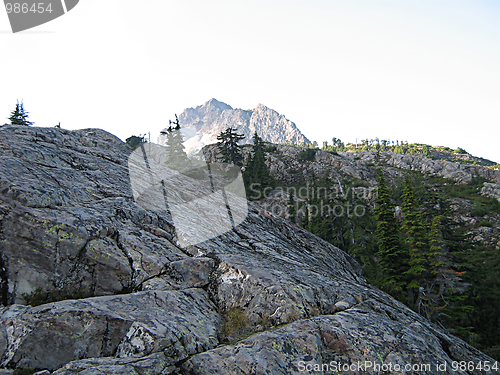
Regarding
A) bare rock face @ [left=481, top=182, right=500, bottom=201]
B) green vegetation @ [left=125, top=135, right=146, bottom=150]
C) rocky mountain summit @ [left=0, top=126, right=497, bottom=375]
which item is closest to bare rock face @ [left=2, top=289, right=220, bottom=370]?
rocky mountain summit @ [left=0, top=126, right=497, bottom=375]

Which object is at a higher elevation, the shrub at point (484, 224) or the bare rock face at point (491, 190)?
the bare rock face at point (491, 190)

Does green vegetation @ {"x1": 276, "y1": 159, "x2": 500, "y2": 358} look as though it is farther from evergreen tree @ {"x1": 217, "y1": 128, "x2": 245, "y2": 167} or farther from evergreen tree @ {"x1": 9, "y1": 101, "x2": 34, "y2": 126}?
evergreen tree @ {"x1": 9, "y1": 101, "x2": 34, "y2": 126}

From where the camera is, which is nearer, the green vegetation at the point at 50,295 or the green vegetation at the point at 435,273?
the green vegetation at the point at 50,295

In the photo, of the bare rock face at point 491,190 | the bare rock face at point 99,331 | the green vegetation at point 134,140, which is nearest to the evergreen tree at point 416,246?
the bare rock face at point 99,331

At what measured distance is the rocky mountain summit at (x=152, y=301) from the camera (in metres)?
6.43

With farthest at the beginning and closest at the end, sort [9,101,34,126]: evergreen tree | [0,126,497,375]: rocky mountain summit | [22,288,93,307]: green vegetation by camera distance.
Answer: [9,101,34,126]: evergreen tree → [22,288,93,307]: green vegetation → [0,126,497,375]: rocky mountain summit

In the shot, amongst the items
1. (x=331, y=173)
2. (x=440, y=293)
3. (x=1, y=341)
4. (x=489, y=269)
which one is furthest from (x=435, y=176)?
(x=1, y=341)

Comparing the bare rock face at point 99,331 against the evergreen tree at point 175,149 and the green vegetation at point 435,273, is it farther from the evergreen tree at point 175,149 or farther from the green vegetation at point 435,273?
the evergreen tree at point 175,149

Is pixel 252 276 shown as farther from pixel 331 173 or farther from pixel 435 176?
pixel 435 176

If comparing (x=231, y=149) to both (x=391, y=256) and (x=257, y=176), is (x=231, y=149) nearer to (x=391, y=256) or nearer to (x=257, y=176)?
(x=257, y=176)

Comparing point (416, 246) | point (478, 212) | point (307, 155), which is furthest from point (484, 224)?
point (307, 155)

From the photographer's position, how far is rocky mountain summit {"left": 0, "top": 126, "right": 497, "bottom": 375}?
6.43m

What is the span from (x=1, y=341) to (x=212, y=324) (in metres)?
4.92

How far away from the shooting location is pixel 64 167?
1181 centimetres
